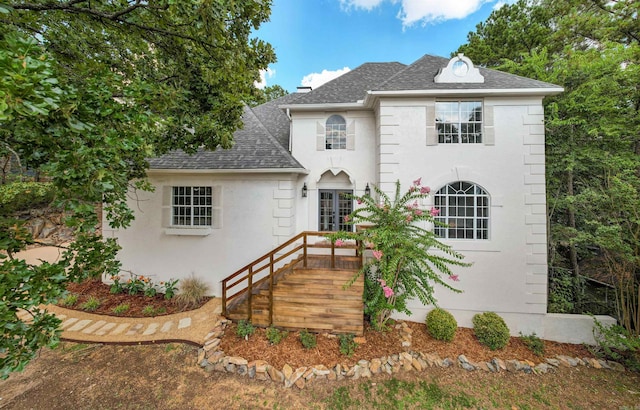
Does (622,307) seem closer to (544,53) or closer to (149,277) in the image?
(544,53)

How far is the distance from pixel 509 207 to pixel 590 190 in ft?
6.90

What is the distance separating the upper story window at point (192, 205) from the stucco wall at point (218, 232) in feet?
0.85

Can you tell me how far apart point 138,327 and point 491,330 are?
8.77m

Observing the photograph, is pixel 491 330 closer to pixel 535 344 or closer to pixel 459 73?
pixel 535 344

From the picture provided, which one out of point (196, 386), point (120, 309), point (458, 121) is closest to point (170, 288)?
point (120, 309)

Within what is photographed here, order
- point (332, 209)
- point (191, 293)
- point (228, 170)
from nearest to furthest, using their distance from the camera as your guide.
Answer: point (191, 293)
point (228, 170)
point (332, 209)

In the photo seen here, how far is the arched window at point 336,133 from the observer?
7.56 meters

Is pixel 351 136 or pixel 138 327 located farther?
pixel 351 136

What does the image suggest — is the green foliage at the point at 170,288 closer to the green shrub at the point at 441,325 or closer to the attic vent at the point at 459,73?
the green shrub at the point at 441,325

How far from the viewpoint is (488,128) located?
5.96 metres

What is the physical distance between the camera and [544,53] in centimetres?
687

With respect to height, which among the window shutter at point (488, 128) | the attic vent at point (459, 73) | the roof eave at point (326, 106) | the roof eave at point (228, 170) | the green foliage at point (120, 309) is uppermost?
the attic vent at point (459, 73)

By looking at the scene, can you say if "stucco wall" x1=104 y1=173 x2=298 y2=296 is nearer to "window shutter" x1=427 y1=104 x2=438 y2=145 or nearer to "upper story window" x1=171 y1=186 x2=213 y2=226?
"upper story window" x1=171 y1=186 x2=213 y2=226

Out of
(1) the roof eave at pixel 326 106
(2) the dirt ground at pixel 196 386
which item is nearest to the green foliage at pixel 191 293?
(2) the dirt ground at pixel 196 386
